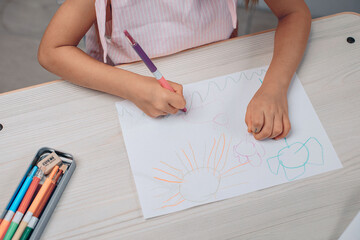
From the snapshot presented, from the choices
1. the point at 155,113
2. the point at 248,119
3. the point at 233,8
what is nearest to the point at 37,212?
the point at 155,113

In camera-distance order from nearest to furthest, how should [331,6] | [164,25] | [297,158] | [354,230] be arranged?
[354,230] < [297,158] < [164,25] < [331,6]

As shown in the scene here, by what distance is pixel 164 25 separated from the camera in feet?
1.86

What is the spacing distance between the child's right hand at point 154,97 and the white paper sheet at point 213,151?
0.6 inches

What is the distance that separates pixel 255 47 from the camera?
0.55 meters

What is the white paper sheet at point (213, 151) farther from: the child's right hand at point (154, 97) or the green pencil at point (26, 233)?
the green pencil at point (26, 233)

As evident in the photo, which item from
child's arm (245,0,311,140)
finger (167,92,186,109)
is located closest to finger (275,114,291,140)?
child's arm (245,0,311,140)

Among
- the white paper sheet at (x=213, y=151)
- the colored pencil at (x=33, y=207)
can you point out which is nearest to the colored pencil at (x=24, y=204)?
the colored pencil at (x=33, y=207)

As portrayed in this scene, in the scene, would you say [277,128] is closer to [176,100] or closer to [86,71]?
[176,100]

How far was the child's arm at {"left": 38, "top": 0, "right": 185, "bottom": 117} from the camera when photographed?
0.48m

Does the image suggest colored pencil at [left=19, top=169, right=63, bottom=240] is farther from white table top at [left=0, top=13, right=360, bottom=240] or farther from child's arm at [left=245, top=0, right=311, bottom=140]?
child's arm at [left=245, top=0, right=311, bottom=140]

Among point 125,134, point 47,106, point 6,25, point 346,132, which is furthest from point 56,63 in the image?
point 6,25

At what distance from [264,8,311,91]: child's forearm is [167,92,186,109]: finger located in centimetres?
15

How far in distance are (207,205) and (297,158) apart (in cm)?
15

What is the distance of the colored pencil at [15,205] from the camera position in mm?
413
